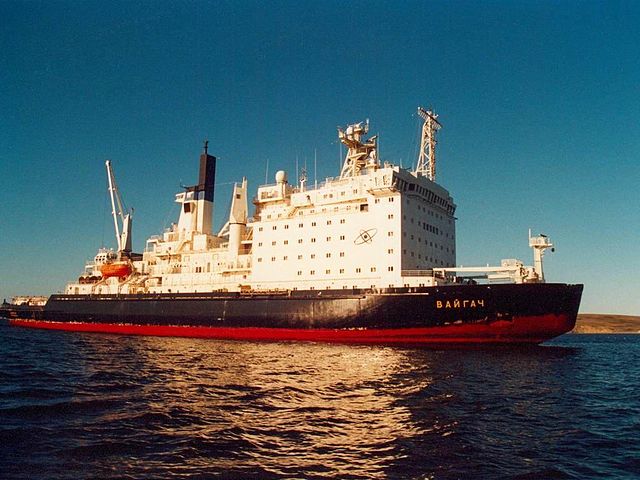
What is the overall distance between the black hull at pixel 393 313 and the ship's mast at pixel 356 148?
1040 cm

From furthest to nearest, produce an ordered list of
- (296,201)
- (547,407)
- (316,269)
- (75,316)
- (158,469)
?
(75,316), (296,201), (316,269), (547,407), (158,469)

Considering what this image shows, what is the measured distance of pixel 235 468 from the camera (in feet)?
27.0

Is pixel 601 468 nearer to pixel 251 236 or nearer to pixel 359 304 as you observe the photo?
pixel 359 304

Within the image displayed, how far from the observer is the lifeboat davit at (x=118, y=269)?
1789 inches

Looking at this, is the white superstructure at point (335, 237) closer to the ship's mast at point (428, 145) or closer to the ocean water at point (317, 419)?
the ship's mast at point (428, 145)

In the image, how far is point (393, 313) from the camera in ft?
90.9

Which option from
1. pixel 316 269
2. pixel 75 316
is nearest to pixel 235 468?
pixel 316 269

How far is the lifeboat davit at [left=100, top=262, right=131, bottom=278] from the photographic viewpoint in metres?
45.4

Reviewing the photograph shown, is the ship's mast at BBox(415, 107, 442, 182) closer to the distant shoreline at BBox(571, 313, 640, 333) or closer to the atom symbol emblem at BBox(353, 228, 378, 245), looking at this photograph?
the atom symbol emblem at BBox(353, 228, 378, 245)

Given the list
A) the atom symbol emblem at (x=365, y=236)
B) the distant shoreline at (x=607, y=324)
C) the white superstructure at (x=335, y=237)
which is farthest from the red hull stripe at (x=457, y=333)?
the distant shoreline at (x=607, y=324)

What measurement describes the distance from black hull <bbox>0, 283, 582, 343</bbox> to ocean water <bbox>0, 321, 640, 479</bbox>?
517 cm

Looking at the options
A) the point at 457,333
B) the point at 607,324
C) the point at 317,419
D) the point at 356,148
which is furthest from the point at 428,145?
the point at 607,324

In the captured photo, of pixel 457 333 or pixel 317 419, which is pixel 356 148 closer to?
pixel 457 333

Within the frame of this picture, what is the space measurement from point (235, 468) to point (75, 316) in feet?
139
